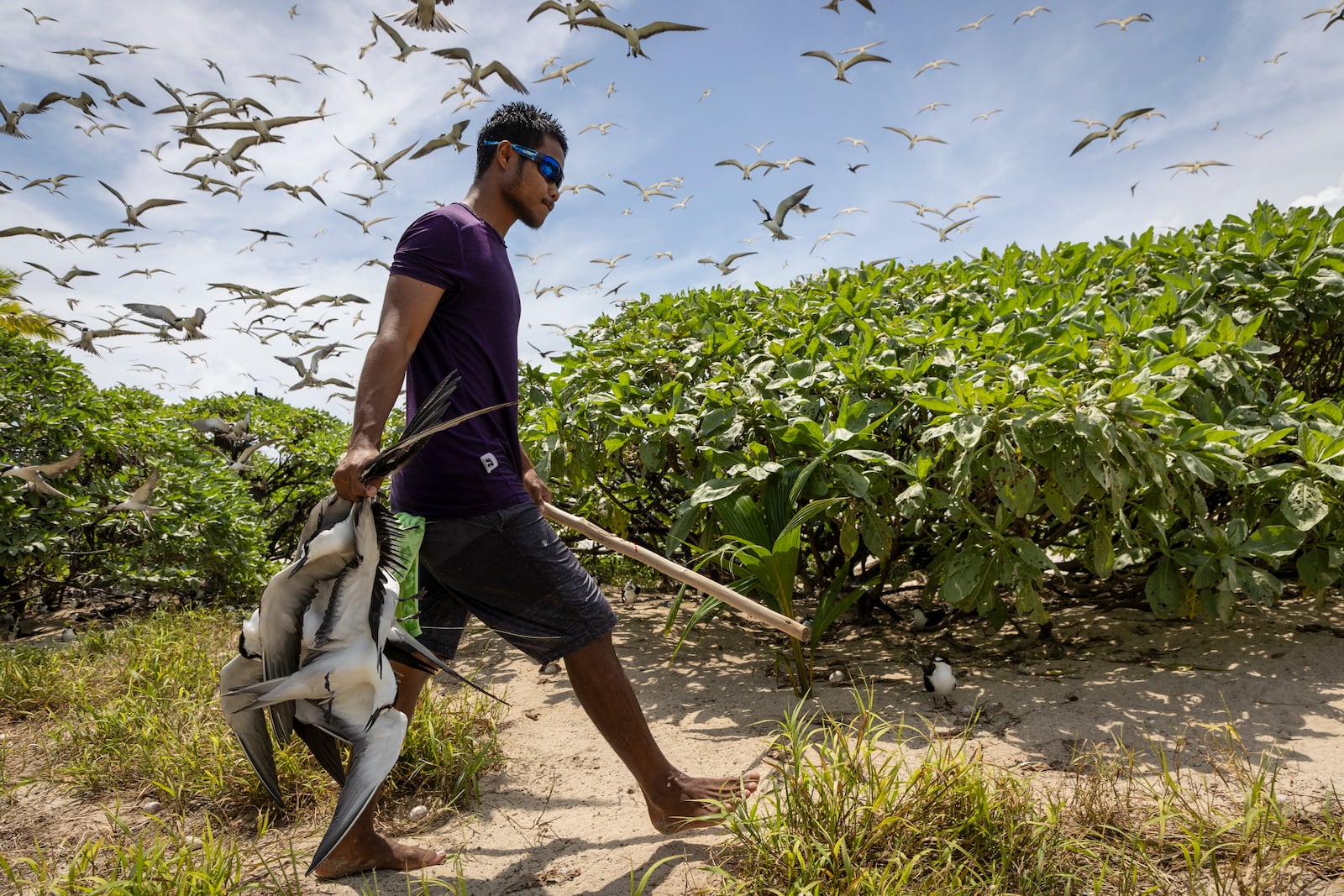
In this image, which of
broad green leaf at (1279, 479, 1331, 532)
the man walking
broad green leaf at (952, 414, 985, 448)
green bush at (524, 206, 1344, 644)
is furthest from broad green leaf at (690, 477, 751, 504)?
broad green leaf at (1279, 479, 1331, 532)

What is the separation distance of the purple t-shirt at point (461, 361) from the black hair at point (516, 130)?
283 millimetres

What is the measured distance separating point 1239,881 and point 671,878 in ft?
4.58

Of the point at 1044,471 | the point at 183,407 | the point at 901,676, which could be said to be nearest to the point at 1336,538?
the point at 1044,471

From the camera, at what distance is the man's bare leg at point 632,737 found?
2383 millimetres

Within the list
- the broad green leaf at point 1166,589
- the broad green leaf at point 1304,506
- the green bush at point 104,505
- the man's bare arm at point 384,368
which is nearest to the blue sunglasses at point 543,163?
the man's bare arm at point 384,368

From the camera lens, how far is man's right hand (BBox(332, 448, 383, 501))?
1964 millimetres

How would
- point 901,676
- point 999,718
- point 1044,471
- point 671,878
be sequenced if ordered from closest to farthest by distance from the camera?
1. point 671,878
2. point 999,718
3. point 1044,471
4. point 901,676

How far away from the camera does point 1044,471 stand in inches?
135

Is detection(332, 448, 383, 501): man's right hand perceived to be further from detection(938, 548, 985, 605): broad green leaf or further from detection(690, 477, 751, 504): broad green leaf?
detection(938, 548, 985, 605): broad green leaf

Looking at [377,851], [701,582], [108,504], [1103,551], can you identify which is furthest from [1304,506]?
[108,504]

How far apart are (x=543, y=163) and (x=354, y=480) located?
48.7 inches

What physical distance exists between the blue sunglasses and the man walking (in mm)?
266

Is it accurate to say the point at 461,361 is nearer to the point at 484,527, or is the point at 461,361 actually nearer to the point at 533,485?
the point at 484,527

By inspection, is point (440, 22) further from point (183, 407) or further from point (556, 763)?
point (183, 407)
